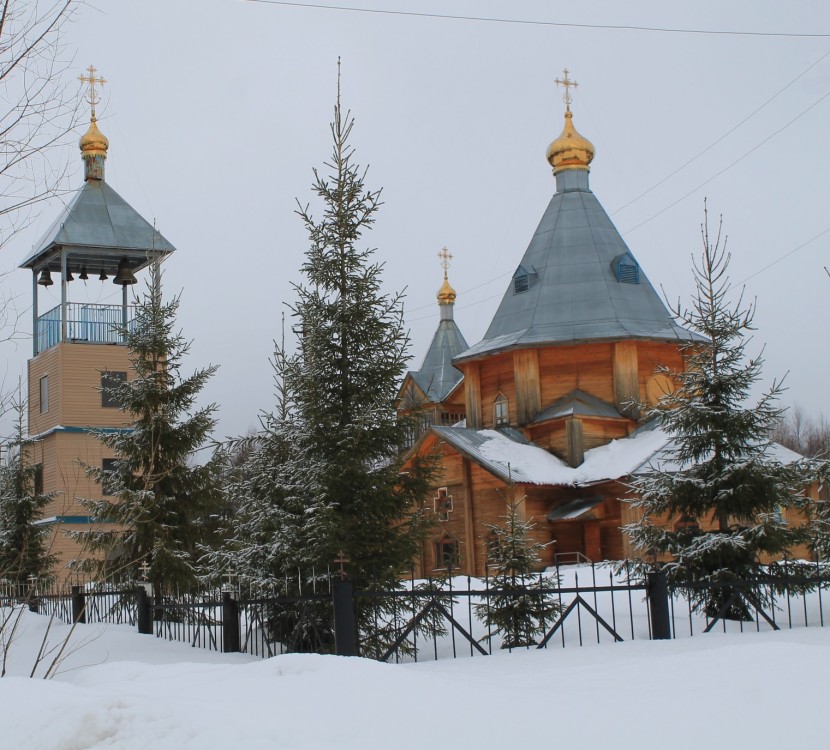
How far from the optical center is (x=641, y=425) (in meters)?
27.8

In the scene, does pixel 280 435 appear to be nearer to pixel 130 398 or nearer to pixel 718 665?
pixel 130 398

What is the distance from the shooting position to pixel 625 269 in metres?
29.6

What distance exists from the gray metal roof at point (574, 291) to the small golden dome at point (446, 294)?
11.2 meters

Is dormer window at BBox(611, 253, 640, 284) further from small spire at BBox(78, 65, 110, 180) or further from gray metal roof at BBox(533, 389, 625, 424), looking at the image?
small spire at BBox(78, 65, 110, 180)

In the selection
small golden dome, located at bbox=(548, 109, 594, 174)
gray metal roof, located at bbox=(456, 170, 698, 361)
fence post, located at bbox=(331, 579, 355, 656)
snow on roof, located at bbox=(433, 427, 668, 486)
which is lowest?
fence post, located at bbox=(331, 579, 355, 656)

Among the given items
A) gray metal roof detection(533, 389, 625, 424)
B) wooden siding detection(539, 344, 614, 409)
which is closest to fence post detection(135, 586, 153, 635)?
gray metal roof detection(533, 389, 625, 424)

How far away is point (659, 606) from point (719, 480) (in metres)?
2.53

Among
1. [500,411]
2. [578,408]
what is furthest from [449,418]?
[578,408]

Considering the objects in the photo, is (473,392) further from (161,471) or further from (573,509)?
(161,471)

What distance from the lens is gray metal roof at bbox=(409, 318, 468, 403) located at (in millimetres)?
39438

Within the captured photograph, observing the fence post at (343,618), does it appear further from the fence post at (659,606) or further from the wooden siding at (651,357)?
the wooden siding at (651,357)

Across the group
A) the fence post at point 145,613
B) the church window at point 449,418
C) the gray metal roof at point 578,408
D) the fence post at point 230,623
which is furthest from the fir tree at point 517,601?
the church window at point 449,418

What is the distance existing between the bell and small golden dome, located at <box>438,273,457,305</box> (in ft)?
51.6

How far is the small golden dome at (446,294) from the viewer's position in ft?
139
